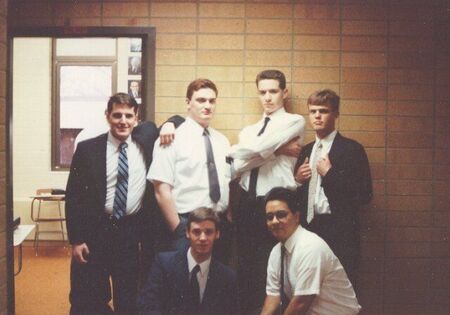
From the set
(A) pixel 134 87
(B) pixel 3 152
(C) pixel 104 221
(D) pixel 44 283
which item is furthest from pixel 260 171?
(A) pixel 134 87

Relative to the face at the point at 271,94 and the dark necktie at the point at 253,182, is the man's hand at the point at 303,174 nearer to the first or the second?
the dark necktie at the point at 253,182

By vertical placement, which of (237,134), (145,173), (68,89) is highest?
(68,89)

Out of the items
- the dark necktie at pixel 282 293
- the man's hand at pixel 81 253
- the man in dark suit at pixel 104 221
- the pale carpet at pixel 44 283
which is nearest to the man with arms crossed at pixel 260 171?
→ the dark necktie at pixel 282 293

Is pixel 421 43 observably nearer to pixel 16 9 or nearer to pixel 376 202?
pixel 376 202

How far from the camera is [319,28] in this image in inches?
159

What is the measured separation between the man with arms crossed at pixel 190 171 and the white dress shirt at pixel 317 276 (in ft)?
2.36

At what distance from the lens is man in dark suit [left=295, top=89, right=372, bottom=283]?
340cm

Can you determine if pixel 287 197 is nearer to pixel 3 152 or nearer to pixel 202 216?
pixel 202 216

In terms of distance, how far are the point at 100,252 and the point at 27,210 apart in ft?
14.3

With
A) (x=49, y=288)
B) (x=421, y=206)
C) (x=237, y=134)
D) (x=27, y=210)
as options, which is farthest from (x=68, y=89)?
(x=421, y=206)

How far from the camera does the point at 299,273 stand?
111 inches

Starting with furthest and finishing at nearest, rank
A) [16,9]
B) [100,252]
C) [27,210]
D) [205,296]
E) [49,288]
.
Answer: [27,210] → [49,288] → [16,9] → [100,252] → [205,296]

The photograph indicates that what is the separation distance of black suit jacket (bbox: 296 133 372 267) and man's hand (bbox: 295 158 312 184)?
0.09m

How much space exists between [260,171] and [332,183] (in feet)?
1.55
